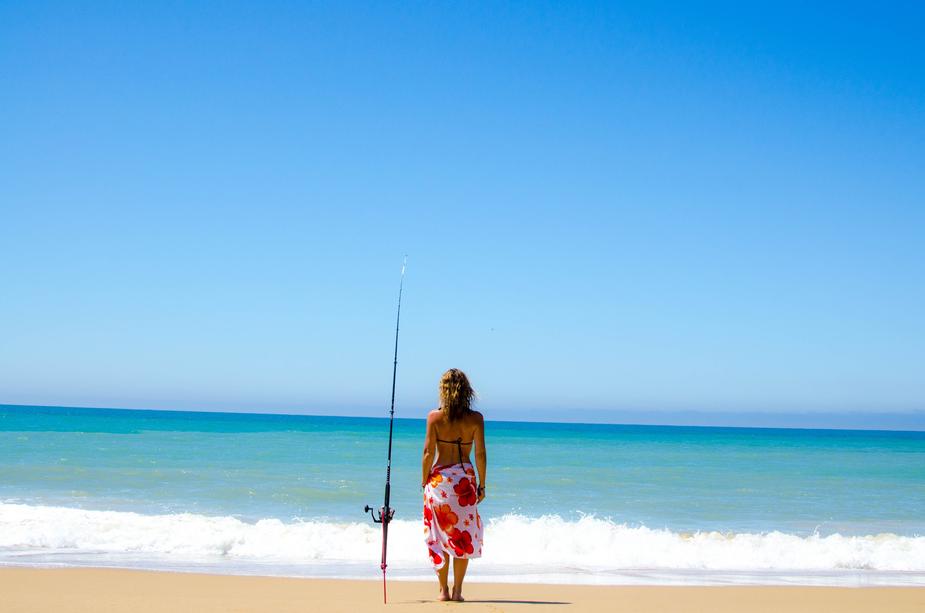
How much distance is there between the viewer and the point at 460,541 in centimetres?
499

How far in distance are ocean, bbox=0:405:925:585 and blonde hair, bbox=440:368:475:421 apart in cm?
270

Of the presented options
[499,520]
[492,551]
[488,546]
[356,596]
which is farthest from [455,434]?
[499,520]

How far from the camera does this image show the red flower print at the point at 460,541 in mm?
4988

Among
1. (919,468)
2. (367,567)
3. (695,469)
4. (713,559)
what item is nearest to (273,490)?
(367,567)

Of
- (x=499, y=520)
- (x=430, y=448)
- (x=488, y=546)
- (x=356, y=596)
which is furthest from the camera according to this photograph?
(x=499, y=520)

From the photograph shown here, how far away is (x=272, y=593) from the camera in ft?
19.1

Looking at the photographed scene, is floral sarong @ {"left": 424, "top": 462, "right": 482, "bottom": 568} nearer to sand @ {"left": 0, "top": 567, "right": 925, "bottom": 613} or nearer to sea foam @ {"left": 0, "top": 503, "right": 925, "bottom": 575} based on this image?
sand @ {"left": 0, "top": 567, "right": 925, "bottom": 613}

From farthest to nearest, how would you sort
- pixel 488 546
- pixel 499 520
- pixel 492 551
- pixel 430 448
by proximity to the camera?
1. pixel 499 520
2. pixel 488 546
3. pixel 492 551
4. pixel 430 448

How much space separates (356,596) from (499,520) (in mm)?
5729

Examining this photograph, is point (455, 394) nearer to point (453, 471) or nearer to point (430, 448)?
point (430, 448)

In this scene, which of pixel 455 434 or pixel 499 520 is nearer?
pixel 455 434

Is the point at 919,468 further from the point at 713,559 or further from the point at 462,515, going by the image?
the point at 462,515

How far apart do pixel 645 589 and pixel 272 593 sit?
2812mm

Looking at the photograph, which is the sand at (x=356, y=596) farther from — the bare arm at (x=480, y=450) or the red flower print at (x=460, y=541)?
the bare arm at (x=480, y=450)
